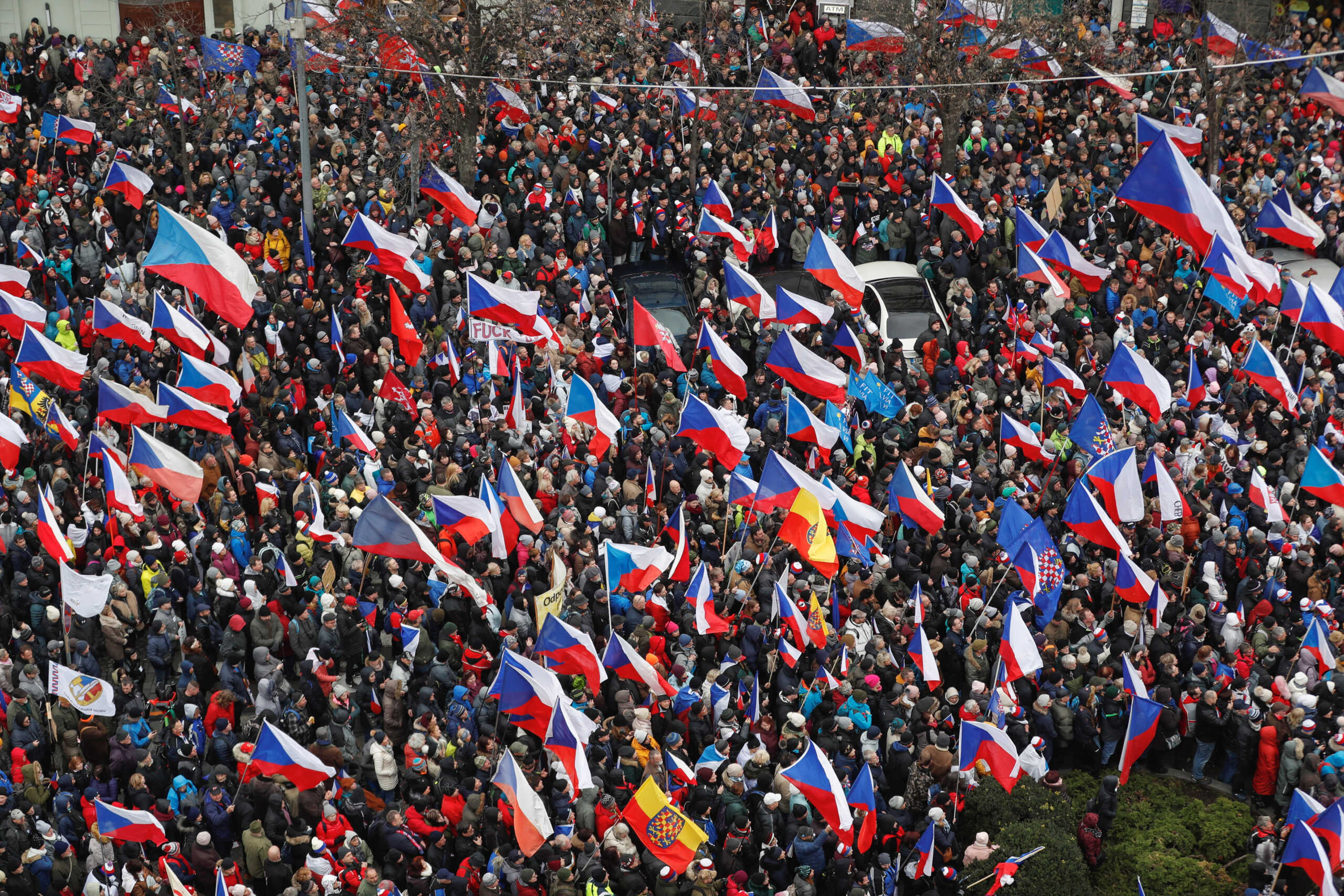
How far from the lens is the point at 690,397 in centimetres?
2103

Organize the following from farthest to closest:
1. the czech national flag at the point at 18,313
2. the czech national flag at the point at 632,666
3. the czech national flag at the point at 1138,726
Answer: the czech national flag at the point at 18,313, the czech national flag at the point at 1138,726, the czech national flag at the point at 632,666

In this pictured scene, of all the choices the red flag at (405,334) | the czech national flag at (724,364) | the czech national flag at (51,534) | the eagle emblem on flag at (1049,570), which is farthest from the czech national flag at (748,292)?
the czech national flag at (51,534)

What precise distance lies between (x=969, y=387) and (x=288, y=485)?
889cm

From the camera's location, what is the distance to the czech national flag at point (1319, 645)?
18.8 metres

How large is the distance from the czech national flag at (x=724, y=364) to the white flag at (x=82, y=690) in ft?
28.3

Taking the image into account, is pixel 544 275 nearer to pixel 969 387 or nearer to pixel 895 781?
pixel 969 387

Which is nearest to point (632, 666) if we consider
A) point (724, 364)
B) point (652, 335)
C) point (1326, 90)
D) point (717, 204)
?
point (724, 364)

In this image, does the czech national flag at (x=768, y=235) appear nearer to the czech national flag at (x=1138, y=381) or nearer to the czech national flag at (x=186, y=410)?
the czech national flag at (x=1138, y=381)

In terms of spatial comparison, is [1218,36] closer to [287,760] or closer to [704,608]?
[704,608]

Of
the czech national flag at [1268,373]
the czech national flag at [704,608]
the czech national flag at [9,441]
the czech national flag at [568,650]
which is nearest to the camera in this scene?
the czech national flag at [568,650]

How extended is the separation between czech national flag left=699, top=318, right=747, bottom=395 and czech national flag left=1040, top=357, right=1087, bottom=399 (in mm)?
3813

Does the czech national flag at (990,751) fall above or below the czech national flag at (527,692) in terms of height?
below

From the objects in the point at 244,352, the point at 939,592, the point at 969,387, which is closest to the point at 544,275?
the point at 244,352

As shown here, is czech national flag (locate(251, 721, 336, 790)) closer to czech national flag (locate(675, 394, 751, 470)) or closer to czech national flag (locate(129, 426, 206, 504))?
czech national flag (locate(129, 426, 206, 504))
